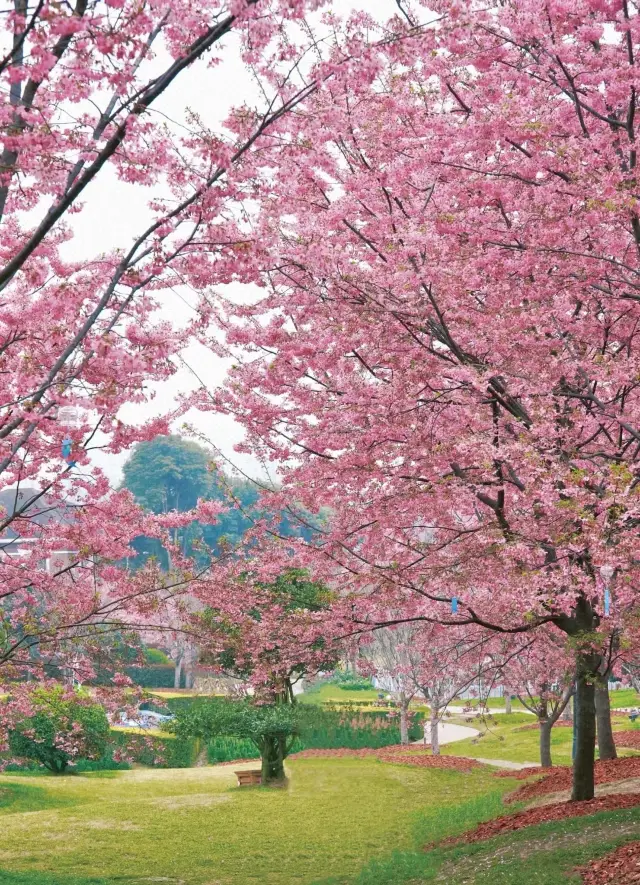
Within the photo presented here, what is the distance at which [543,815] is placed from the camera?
10367 mm

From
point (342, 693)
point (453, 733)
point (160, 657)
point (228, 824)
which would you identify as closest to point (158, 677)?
point (160, 657)

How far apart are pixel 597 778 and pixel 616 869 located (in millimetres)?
7232

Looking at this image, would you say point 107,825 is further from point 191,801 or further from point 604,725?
point 604,725

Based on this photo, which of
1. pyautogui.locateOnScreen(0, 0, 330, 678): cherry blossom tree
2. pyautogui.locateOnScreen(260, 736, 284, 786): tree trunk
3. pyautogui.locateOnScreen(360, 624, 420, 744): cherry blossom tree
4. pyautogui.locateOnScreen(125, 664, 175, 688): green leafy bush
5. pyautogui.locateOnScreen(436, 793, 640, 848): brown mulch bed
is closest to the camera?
pyautogui.locateOnScreen(0, 0, 330, 678): cherry blossom tree

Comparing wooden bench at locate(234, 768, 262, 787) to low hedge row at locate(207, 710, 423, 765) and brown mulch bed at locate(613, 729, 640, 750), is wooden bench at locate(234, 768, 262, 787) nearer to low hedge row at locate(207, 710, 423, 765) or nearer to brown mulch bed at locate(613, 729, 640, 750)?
low hedge row at locate(207, 710, 423, 765)

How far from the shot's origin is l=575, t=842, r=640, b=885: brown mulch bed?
20.7 feet

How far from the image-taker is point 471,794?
17.3 meters

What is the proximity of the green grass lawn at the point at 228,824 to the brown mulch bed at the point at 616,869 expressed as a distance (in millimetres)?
4065

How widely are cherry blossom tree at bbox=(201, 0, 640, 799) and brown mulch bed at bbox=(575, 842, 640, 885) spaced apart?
1.91 metres

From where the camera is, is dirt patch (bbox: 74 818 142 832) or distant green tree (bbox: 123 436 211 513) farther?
distant green tree (bbox: 123 436 211 513)

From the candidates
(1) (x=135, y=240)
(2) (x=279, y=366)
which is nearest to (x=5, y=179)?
(1) (x=135, y=240)

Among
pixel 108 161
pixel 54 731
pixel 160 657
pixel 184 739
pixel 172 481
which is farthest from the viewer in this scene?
pixel 172 481

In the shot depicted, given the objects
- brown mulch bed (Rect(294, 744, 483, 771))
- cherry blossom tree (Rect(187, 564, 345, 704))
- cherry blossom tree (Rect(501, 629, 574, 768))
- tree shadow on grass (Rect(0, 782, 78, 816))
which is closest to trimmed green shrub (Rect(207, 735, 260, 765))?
brown mulch bed (Rect(294, 744, 483, 771))

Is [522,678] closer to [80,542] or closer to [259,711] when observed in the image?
[259,711]
